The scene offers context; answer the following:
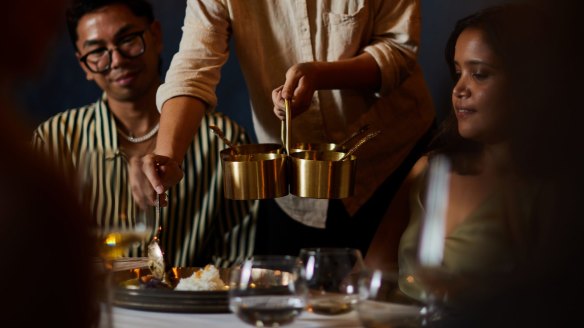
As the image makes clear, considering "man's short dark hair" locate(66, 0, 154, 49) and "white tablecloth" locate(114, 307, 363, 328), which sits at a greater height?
"man's short dark hair" locate(66, 0, 154, 49)

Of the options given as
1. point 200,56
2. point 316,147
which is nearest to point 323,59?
point 200,56

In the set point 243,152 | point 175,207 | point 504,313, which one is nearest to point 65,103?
point 175,207

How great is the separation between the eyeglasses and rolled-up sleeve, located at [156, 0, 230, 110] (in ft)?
1.75

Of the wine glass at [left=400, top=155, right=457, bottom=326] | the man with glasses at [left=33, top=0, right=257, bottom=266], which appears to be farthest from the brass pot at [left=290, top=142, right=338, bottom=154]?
the man with glasses at [left=33, top=0, right=257, bottom=266]

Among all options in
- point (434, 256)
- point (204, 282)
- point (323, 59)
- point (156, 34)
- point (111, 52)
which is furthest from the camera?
point (156, 34)

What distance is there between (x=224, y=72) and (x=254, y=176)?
1443 millimetres

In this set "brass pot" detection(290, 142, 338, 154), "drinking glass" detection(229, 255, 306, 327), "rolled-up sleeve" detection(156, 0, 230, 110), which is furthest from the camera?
"rolled-up sleeve" detection(156, 0, 230, 110)

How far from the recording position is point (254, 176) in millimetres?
1317

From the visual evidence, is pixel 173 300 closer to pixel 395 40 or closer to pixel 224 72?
pixel 395 40

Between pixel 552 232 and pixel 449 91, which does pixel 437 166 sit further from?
pixel 449 91

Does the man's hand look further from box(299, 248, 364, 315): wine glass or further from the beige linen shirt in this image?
box(299, 248, 364, 315): wine glass

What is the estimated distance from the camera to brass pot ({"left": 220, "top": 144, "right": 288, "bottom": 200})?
1.32m

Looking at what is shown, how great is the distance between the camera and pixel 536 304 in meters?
0.67

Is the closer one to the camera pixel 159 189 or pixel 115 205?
pixel 115 205
